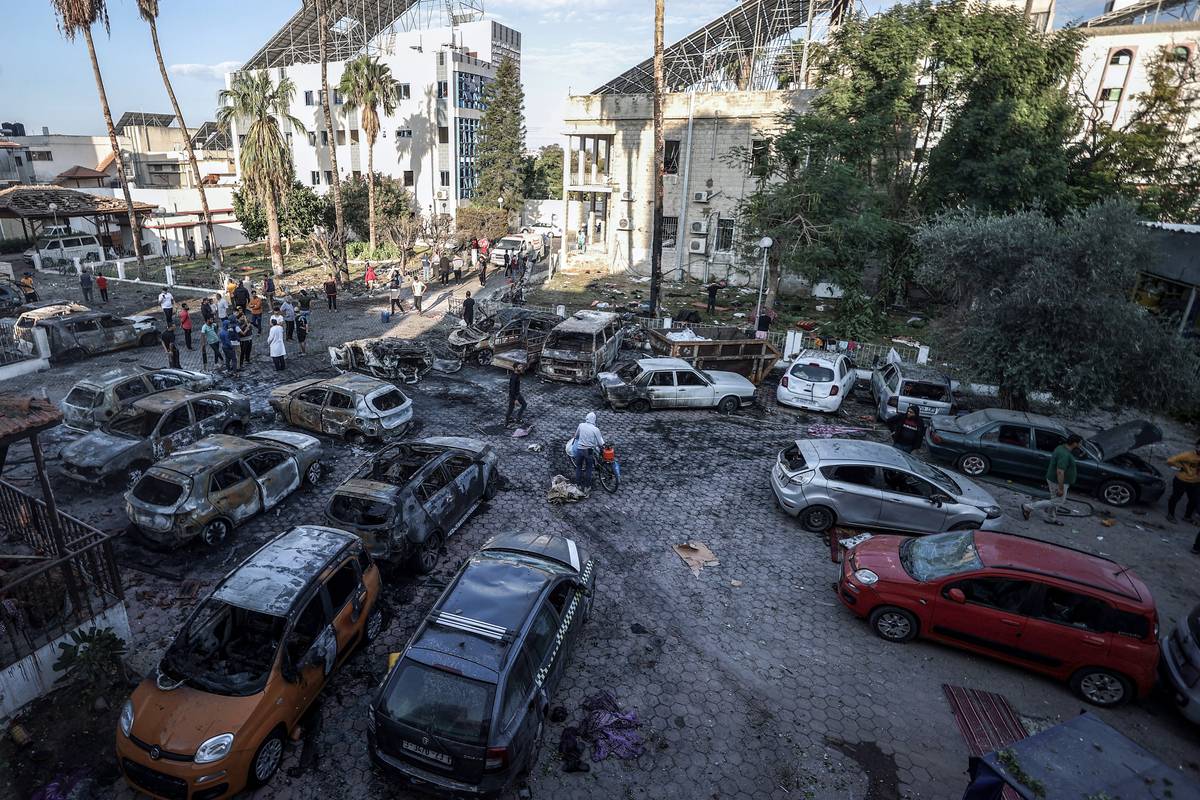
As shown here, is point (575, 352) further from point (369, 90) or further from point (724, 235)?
point (369, 90)

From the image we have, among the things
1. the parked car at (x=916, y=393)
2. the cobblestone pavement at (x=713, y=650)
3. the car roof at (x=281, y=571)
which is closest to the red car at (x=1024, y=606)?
the cobblestone pavement at (x=713, y=650)

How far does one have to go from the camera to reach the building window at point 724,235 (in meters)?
32.3

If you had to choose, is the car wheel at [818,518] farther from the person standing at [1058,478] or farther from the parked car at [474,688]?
the parked car at [474,688]

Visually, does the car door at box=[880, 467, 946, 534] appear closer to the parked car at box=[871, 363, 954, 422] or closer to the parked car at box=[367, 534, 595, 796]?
the parked car at box=[871, 363, 954, 422]

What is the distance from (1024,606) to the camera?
24.8 ft

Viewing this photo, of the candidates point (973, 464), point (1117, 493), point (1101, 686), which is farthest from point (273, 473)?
point (1117, 493)

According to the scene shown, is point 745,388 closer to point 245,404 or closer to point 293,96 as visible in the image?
point 245,404

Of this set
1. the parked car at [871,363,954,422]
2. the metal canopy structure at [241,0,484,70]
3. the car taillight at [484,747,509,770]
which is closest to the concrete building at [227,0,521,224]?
the metal canopy structure at [241,0,484,70]

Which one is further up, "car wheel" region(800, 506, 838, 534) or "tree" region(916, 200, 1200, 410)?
"tree" region(916, 200, 1200, 410)

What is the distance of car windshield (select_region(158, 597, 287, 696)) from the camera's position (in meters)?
6.02

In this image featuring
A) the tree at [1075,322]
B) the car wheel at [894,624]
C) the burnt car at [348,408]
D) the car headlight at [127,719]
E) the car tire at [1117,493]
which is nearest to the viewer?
the car headlight at [127,719]

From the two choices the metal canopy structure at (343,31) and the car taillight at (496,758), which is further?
the metal canopy structure at (343,31)

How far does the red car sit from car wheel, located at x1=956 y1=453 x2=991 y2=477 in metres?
5.49

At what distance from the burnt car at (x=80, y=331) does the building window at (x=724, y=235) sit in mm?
25156
